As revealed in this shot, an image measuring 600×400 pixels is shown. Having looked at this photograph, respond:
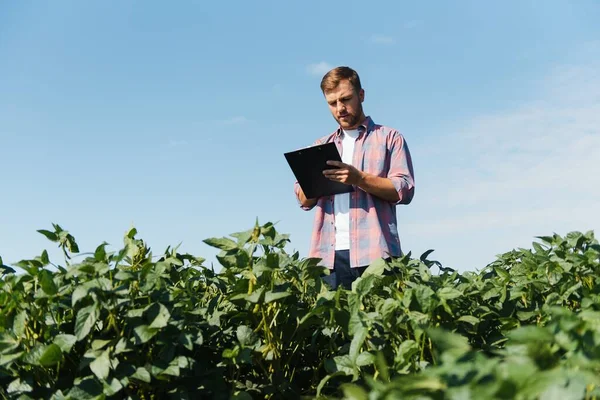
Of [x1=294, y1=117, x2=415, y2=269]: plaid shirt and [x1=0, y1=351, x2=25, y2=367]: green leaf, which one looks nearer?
[x1=0, y1=351, x2=25, y2=367]: green leaf

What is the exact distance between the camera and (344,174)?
382cm

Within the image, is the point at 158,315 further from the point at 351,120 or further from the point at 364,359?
the point at 351,120

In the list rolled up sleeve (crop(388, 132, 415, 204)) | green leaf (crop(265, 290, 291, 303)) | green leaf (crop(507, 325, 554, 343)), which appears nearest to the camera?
green leaf (crop(507, 325, 554, 343))

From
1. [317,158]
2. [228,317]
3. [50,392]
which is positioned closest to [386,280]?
[228,317]

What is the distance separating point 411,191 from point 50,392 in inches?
93.0

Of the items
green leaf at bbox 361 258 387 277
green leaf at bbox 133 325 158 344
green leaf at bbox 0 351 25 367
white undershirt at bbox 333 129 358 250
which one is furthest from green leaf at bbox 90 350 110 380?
white undershirt at bbox 333 129 358 250

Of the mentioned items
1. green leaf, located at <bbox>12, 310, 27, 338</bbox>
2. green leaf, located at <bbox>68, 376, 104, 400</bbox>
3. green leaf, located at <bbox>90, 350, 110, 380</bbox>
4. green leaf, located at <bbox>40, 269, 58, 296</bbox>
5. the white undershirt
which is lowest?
green leaf, located at <bbox>68, 376, 104, 400</bbox>

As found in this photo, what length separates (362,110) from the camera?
444 centimetres

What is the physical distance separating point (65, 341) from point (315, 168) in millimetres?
1906

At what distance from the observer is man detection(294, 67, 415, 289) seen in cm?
409

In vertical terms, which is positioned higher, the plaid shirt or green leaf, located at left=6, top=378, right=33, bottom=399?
the plaid shirt

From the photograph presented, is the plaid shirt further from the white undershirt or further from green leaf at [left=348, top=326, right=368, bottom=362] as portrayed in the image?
green leaf at [left=348, top=326, right=368, bottom=362]

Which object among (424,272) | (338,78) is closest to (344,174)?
(338,78)

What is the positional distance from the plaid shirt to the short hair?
0.28 metres
